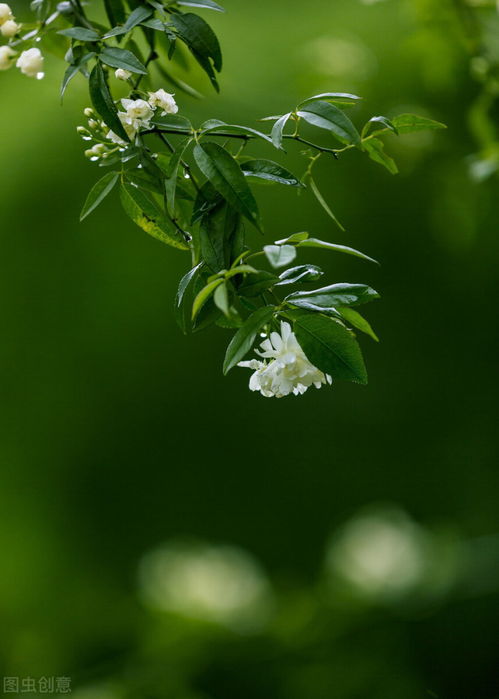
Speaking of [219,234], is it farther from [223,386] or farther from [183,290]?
[223,386]

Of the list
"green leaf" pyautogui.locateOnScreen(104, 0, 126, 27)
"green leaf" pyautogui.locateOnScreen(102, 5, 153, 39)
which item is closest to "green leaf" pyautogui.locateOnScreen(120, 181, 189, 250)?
"green leaf" pyautogui.locateOnScreen(102, 5, 153, 39)

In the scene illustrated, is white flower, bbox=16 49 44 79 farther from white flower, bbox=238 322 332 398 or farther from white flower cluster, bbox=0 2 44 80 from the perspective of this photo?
white flower, bbox=238 322 332 398

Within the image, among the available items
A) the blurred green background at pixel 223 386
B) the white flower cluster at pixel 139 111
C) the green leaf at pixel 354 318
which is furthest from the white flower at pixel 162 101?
the blurred green background at pixel 223 386

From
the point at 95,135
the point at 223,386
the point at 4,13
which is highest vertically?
the point at 223,386

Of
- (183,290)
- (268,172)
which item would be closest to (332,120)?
(268,172)

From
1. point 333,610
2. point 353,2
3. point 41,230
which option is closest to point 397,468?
point 333,610

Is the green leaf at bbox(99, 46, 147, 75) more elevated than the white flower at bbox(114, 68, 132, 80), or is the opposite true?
the white flower at bbox(114, 68, 132, 80)
